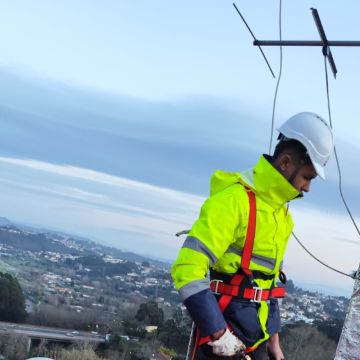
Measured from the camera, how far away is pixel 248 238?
9.45 feet

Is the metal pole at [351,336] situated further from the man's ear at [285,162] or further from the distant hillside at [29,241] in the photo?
the distant hillside at [29,241]

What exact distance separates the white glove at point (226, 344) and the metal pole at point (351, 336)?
1454mm

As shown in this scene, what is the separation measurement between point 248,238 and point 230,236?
0.13 meters

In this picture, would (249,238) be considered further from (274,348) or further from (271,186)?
(274,348)

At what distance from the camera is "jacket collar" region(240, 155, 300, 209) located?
2932 millimetres

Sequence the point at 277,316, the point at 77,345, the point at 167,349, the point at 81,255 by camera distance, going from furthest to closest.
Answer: the point at 81,255
the point at 77,345
the point at 167,349
the point at 277,316

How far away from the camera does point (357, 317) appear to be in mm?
3996

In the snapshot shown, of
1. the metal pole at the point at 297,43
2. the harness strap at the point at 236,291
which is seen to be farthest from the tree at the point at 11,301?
the harness strap at the point at 236,291

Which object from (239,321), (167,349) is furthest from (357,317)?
(167,349)

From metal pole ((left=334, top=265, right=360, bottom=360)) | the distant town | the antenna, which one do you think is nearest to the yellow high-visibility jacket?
metal pole ((left=334, top=265, right=360, bottom=360))

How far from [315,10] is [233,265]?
82.7 inches

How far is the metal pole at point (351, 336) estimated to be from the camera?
12.8ft

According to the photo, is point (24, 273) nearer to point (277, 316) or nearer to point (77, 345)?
point (77, 345)

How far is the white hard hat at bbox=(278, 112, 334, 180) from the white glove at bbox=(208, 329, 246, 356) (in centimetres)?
88
